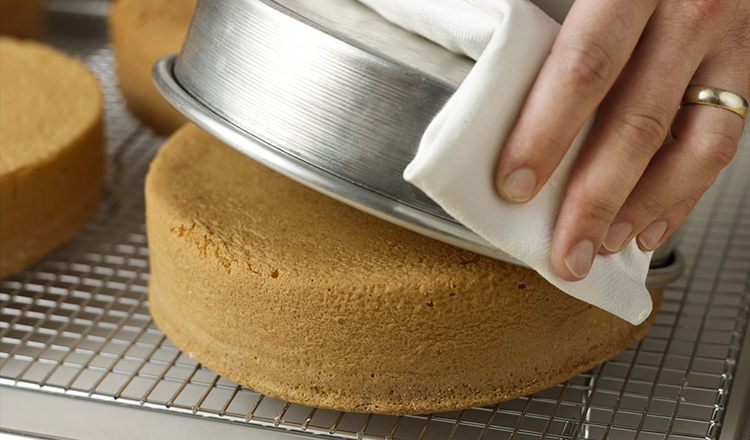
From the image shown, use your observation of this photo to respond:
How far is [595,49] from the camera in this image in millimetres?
604

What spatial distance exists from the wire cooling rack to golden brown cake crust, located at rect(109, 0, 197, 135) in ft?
0.67

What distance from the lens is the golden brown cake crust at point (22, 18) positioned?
1.52 m

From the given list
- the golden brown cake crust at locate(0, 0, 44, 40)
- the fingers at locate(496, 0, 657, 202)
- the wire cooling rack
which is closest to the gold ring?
the fingers at locate(496, 0, 657, 202)

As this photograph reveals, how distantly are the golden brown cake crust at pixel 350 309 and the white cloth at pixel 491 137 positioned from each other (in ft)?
0.36

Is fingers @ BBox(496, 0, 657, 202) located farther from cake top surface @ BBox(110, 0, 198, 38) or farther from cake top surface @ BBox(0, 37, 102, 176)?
cake top surface @ BBox(110, 0, 198, 38)

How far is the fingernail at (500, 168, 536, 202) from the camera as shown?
616mm

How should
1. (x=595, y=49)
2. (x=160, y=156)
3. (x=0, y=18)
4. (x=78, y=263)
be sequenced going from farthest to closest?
(x=0, y=18) → (x=78, y=263) → (x=160, y=156) → (x=595, y=49)

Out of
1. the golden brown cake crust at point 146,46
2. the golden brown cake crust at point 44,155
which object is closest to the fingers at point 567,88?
the golden brown cake crust at point 44,155

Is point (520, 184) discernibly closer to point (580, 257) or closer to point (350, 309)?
point (580, 257)

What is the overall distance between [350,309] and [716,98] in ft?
1.21

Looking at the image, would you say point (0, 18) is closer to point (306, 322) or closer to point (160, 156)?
point (160, 156)

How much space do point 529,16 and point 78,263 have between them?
2.38ft

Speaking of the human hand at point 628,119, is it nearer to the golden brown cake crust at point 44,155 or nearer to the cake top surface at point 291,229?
the cake top surface at point 291,229

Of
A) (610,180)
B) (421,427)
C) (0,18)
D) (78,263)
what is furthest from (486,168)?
(0,18)
